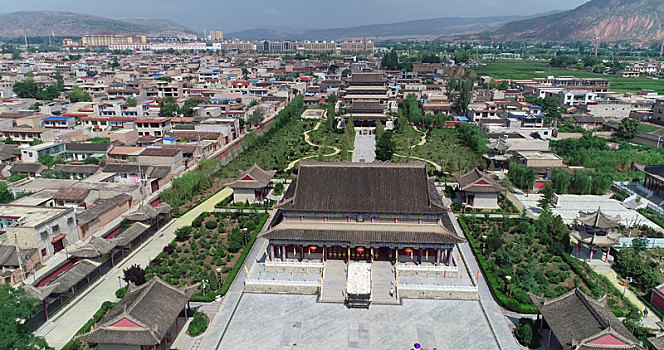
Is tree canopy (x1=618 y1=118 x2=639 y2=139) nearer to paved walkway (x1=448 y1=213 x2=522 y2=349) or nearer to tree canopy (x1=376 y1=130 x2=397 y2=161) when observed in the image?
tree canopy (x1=376 y1=130 x2=397 y2=161)

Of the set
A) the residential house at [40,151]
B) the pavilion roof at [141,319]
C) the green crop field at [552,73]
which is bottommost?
the pavilion roof at [141,319]

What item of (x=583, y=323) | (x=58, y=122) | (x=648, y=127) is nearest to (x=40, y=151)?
(x=58, y=122)

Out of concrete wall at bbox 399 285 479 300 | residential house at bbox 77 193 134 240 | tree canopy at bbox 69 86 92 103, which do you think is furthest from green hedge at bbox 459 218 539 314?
tree canopy at bbox 69 86 92 103

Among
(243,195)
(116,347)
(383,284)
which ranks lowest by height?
(383,284)

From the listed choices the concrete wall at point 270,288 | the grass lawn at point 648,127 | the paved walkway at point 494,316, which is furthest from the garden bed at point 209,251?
the grass lawn at point 648,127

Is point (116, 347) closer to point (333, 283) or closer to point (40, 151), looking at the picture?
point (333, 283)

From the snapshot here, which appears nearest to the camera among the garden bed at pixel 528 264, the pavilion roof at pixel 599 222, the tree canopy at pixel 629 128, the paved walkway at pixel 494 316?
the paved walkway at pixel 494 316

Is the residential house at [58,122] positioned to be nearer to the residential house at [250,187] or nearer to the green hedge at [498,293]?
the residential house at [250,187]
